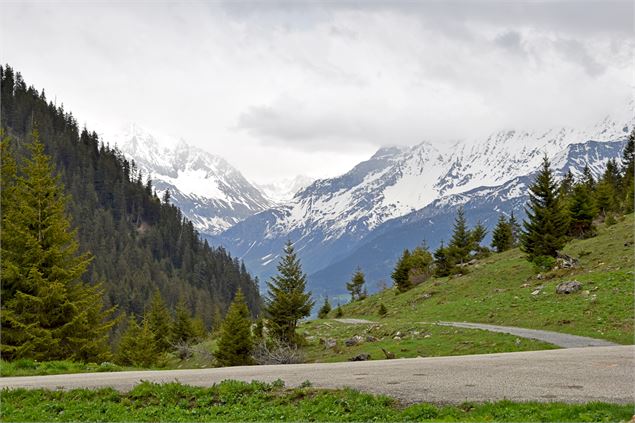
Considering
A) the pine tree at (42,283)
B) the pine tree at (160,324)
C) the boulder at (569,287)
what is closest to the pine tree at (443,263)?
the boulder at (569,287)

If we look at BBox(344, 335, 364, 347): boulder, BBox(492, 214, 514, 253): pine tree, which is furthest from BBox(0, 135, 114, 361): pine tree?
BBox(492, 214, 514, 253): pine tree

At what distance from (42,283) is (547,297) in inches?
1336

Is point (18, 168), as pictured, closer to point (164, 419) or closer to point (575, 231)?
point (164, 419)

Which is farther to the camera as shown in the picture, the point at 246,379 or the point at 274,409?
the point at 246,379

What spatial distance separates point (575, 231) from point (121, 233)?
6230 inches

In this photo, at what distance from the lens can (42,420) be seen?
14.3 metres

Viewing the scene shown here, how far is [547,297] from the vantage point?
127 feet

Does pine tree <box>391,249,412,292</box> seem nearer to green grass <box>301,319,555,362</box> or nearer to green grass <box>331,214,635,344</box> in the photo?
green grass <box>331,214,635,344</box>

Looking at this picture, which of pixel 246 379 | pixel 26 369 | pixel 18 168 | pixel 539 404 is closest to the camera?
pixel 539 404

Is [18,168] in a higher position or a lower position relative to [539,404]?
higher

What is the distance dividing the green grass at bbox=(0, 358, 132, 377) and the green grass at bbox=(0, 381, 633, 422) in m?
7.00

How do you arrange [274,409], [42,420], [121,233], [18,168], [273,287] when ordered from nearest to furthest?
1. [274,409]
2. [42,420]
3. [18,168]
4. [273,287]
5. [121,233]

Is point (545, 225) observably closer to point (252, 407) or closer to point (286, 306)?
point (286, 306)

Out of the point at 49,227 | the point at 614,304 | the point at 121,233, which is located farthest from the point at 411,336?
the point at 121,233
